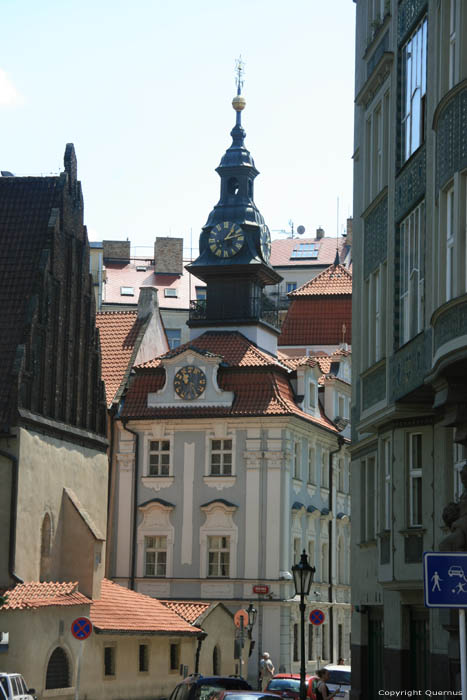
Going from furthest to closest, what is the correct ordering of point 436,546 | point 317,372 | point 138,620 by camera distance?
1. point 317,372
2. point 138,620
3. point 436,546

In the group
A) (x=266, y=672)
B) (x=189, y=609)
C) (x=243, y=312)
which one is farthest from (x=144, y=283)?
(x=266, y=672)

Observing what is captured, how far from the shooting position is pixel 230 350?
60.5 metres

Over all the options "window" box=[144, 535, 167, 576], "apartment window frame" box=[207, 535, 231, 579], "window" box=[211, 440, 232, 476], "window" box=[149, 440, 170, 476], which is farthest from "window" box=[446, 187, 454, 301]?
"window" box=[149, 440, 170, 476]

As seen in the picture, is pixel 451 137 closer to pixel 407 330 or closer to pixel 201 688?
pixel 407 330

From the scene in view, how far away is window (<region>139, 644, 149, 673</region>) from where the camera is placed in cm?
4422

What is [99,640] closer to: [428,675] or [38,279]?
[38,279]

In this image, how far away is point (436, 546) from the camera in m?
23.4

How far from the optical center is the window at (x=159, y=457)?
5872 cm

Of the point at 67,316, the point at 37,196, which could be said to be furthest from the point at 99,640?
the point at 37,196

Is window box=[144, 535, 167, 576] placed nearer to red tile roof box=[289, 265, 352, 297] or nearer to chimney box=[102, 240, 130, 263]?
red tile roof box=[289, 265, 352, 297]

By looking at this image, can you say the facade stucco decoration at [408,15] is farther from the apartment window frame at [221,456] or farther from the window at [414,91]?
the apartment window frame at [221,456]

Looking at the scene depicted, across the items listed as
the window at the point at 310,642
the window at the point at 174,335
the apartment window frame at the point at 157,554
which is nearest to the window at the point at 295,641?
the window at the point at 310,642

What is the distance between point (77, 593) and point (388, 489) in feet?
53.6

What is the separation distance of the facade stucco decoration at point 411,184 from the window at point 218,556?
33.3m
